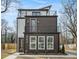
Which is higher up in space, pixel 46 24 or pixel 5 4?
pixel 5 4

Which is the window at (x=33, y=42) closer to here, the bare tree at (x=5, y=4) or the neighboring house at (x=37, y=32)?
the neighboring house at (x=37, y=32)

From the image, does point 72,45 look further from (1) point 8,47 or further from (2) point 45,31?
(1) point 8,47

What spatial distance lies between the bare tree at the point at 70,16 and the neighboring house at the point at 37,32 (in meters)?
0.15

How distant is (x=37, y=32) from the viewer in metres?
2.67

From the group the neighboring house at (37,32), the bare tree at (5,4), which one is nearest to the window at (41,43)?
the neighboring house at (37,32)

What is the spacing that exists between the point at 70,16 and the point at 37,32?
0.47 meters

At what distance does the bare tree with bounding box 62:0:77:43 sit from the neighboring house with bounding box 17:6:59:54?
5.9 inches

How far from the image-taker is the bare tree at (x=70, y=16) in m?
2.64

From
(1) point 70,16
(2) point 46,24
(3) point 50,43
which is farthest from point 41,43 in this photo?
(1) point 70,16

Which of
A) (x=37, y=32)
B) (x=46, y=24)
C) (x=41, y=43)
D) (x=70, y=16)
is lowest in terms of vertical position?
(x=41, y=43)

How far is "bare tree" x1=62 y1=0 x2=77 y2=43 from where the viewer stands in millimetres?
2637

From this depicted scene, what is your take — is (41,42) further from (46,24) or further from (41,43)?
(46,24)

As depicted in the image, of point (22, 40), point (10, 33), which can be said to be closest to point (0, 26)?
point (10, 33)

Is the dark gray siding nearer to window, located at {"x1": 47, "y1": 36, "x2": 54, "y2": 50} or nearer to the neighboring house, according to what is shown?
the neighboring house
